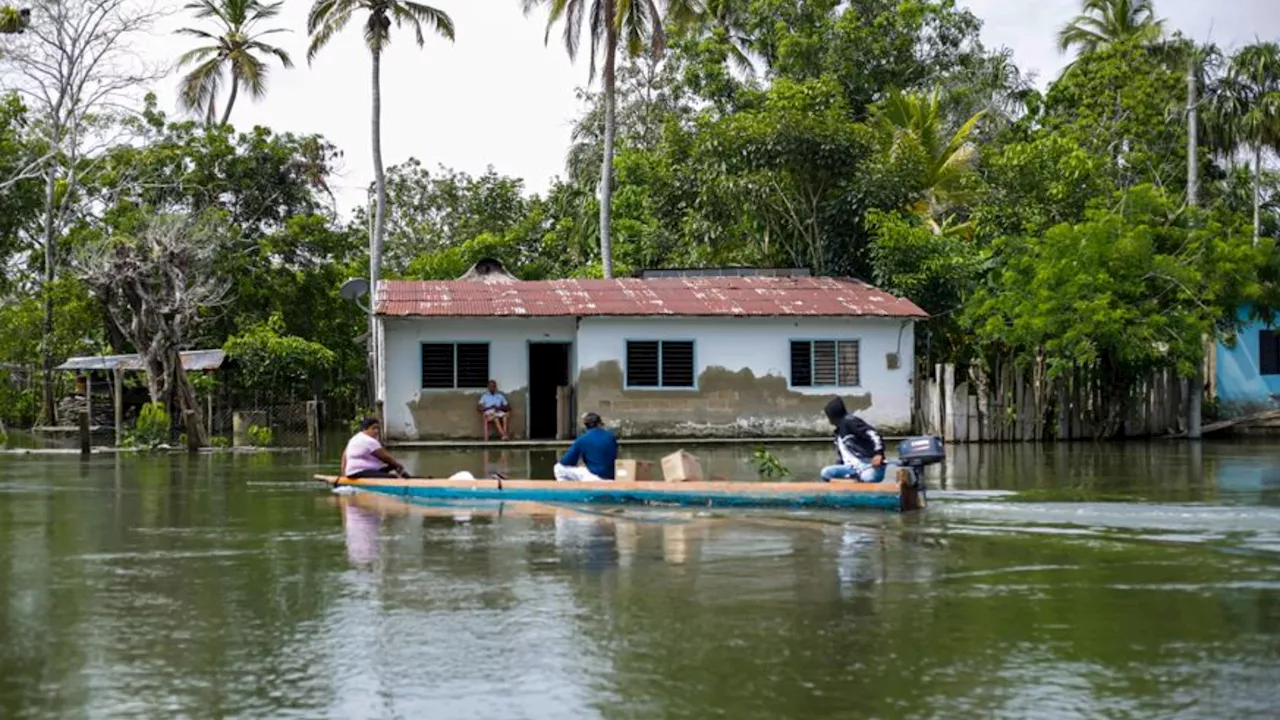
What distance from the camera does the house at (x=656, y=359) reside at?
28.5 meters

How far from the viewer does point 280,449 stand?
27703 millimetres

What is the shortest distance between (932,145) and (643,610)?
29.9 m

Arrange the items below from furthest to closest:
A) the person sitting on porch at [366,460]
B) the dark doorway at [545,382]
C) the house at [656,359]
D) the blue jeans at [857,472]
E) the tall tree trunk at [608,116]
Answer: the tall tree trunk at [608,116] < the dark doorway at [545,382] < the house at [656,359] < the person sitting on porch at [366,460] < the blue jeans at [857,472]

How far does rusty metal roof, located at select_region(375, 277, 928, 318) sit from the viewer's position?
28.4 metres

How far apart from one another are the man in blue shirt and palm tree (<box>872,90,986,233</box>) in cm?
2197

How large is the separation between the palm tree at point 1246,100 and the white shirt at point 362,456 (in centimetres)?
2925

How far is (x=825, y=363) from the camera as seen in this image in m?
29.4

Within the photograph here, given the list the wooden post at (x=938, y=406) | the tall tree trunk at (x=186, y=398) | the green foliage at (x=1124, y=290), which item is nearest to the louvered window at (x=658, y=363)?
the wooden post at (x=938, y=406)

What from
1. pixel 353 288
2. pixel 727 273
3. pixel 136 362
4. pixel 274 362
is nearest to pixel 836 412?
pixel 353 288

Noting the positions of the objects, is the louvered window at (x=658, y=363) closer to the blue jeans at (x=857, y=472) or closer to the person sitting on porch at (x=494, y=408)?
the person sitting on porch at (x=494, y=408)

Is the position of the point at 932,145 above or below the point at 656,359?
above

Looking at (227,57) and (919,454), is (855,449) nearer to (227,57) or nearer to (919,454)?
(919,454)

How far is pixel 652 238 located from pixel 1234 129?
637 inches

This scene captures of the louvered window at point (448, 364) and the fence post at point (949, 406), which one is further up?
the louvered window at point (448, 364)
